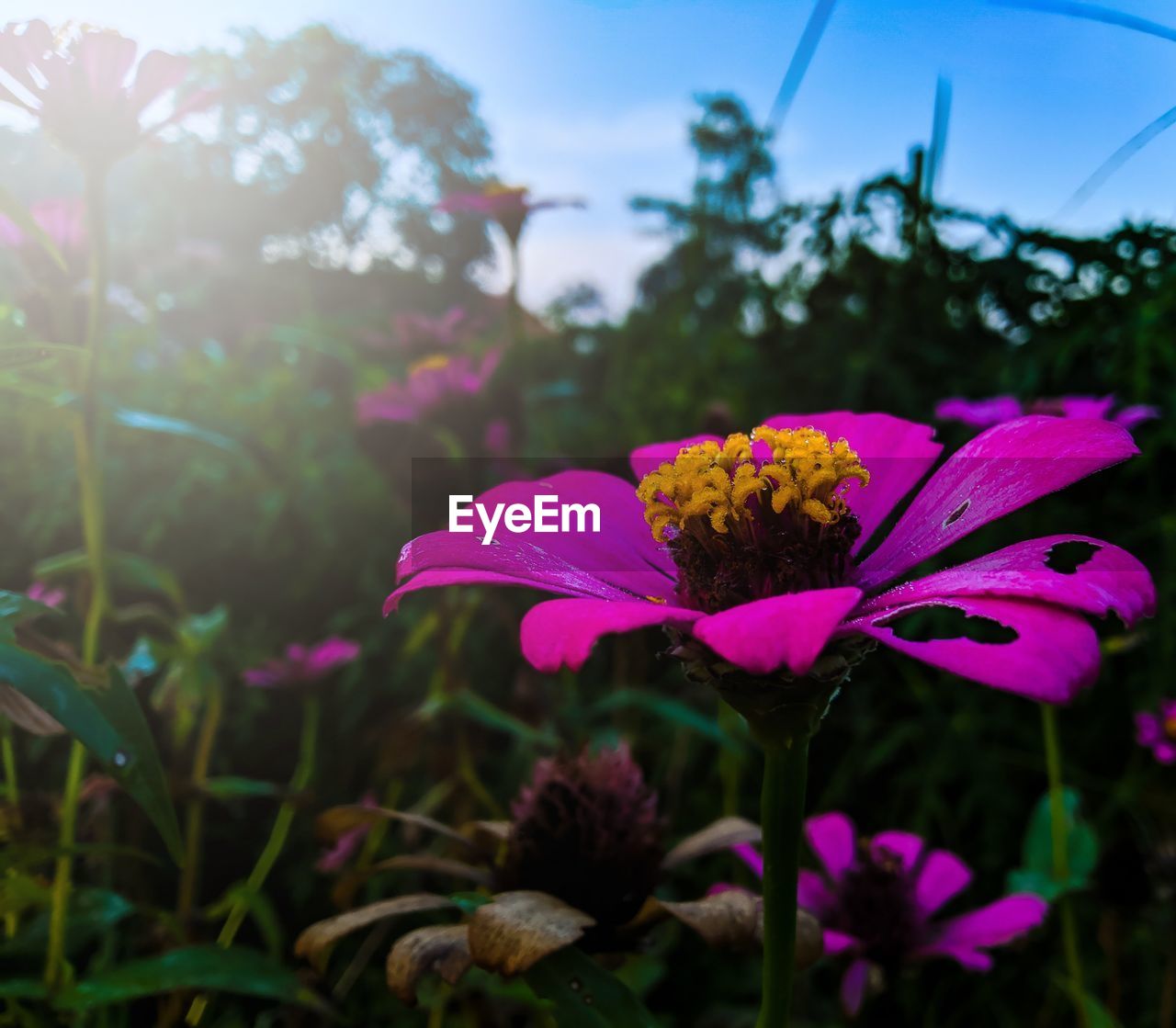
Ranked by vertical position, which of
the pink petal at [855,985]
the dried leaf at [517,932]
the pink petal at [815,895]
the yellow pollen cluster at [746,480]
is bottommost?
the pink petal at [855,985]

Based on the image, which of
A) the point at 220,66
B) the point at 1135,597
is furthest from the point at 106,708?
the point at 220,66

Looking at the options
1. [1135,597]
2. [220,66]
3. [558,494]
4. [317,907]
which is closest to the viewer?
[1135,597]

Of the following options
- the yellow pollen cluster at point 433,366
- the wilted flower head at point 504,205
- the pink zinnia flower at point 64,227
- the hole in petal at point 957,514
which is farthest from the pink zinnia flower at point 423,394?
the hole in petal at point 957,514

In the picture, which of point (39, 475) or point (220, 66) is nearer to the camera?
point (220, 66)

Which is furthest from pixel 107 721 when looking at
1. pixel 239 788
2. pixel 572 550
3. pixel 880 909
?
pixel 880 909

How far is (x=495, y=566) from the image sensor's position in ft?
0.89

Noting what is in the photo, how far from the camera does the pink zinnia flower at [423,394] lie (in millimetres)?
831

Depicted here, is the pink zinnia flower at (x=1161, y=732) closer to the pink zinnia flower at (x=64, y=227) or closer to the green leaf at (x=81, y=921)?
the green leaf at (x=81, y=921)

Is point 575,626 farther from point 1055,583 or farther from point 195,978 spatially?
point 195,978

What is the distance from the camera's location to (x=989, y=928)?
44 cm

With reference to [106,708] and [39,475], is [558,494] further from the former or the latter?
[39,475]

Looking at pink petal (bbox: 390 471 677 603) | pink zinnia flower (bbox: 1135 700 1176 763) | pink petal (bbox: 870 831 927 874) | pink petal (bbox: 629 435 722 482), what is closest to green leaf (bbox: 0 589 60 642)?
pink petal (bbox: 390 471 677 603)

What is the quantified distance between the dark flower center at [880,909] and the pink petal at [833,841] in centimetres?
1

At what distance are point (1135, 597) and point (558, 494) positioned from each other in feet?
0.65
